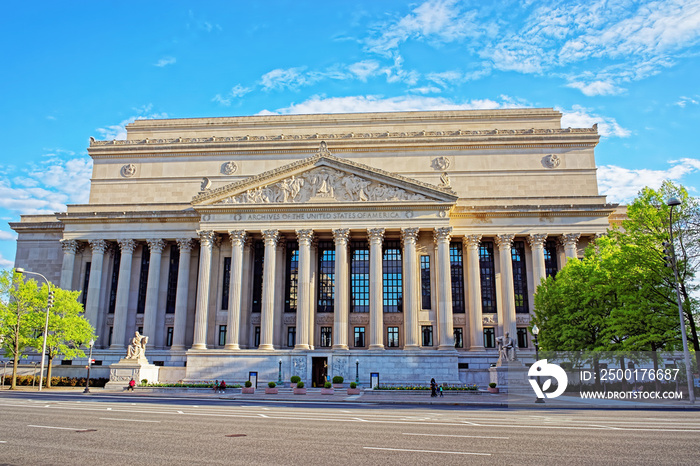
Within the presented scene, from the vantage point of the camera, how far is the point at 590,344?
44.2 m

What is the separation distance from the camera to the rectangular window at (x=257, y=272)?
61156 mm

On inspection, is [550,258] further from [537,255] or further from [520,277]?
[520,277]

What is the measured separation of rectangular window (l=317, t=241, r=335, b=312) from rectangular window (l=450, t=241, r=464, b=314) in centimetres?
1346

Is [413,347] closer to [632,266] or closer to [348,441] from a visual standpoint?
[632,266]

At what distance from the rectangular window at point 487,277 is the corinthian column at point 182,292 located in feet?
108

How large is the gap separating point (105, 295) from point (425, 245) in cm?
3762

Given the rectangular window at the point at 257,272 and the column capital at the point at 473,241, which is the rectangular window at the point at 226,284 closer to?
the rectangular window at the point at 257,272

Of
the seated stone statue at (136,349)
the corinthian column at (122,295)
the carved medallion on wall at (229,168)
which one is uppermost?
the carved medallion on wall at (229,168)

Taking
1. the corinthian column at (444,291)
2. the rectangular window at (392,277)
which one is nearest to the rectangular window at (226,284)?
the rectangular window at (392,277)

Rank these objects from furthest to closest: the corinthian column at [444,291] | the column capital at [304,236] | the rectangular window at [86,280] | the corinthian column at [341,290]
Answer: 1. the rectangular window at [86,280]
2. the column capital at [304,236]
3. the corinthian column at [341,290]
4. the corinthian column at [444,291]

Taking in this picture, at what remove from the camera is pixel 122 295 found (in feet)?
200

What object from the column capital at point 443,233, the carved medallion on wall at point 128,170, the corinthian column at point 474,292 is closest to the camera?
the column capital at point 443,233

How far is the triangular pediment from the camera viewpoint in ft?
187

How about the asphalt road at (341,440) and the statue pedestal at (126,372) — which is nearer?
the asphalt road at (341,440)
